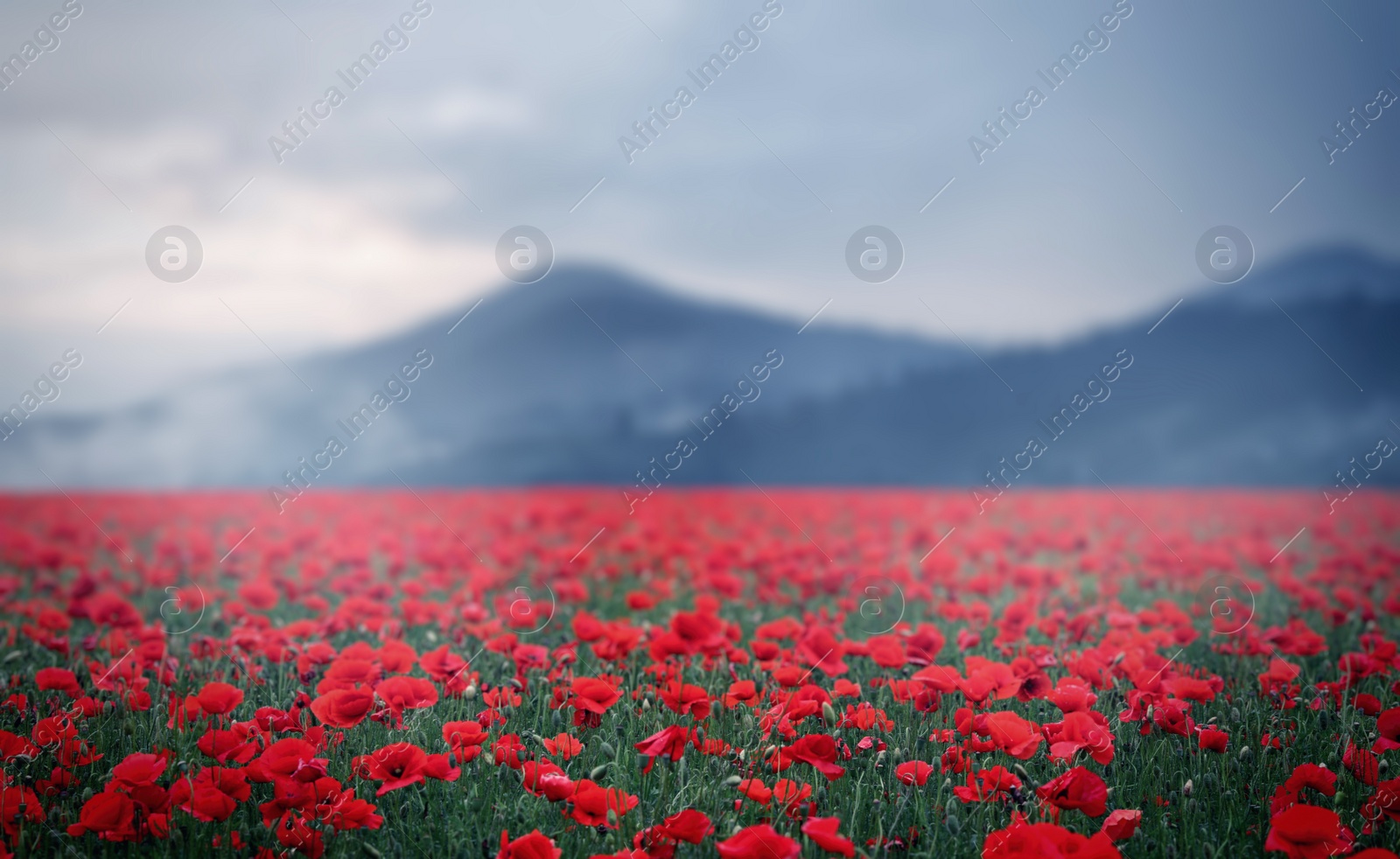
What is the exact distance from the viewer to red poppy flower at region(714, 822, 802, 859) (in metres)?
1.95

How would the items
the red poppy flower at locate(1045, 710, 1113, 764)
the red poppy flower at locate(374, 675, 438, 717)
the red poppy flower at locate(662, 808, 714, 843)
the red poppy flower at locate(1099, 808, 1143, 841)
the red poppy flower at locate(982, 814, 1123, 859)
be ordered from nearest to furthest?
the red poppy flower at locate(982, 814, 1123, 859), the red poppy flower at locate(662, 808, 714, 843), the red poppy flower at locate(1099, 808, 1143, 841), the red poppy flower at locate(1045, 710, 1113, 764), the red poppy flower at locate(374, 675, 438, 717)

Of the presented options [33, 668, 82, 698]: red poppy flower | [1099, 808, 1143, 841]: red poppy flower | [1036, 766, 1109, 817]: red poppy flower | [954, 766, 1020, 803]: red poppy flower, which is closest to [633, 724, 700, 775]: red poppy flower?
[954, 766, 1020, 803]: red poppy flower

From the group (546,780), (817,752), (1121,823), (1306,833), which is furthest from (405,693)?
(1306,833)

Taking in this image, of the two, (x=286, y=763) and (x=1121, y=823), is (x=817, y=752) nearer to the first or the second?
(x=1121, y=823)

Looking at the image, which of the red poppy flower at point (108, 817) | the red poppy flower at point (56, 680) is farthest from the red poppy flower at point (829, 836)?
the red poppy flower at point (56, 680)

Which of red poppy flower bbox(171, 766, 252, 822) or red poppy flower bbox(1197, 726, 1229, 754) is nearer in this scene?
red poppy flower bbox(171, 766, 252, 822)

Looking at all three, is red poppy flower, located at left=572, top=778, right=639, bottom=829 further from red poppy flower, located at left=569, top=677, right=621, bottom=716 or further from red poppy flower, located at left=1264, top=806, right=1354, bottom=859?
red poppy flower, located at left=1264, top=806, right=1354, bottom=859

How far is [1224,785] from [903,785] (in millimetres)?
1088

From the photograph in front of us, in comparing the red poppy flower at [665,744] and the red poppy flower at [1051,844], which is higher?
the red poppy flower at [665,744]

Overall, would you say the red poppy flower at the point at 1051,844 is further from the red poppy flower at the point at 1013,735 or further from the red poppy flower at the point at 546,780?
the red poppy flower at the point at 546,780

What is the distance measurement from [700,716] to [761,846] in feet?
3.07

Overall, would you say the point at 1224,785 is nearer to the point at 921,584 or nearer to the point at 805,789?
the point at 805,789

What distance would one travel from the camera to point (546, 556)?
692 centimetres

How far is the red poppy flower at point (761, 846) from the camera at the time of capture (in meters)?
1.95
